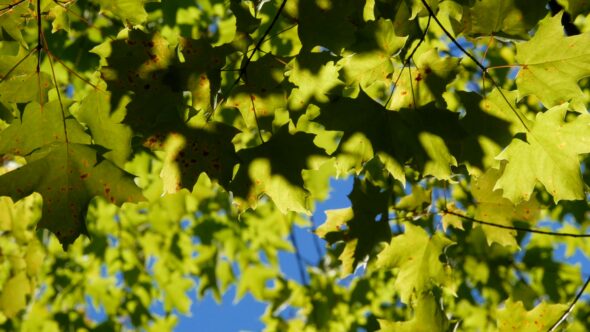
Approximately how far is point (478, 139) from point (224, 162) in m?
0.64

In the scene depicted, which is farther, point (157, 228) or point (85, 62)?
point (157, 228)

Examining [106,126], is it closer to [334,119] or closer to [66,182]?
[66,182]

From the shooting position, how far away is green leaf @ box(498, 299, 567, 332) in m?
1.79

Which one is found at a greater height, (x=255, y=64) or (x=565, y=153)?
(x=255, y=64)

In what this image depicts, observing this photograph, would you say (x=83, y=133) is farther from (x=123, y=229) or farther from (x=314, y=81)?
(x=123, y=229)

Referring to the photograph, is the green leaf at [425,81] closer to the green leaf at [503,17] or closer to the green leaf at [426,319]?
the green leaf at [503,17]

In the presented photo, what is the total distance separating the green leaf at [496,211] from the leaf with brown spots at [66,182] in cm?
113

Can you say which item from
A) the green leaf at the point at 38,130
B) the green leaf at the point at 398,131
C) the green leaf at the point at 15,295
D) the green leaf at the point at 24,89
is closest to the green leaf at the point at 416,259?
the green leaf at the point at 398,131

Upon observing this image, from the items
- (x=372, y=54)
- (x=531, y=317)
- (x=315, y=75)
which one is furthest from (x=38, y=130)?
(x=531, y=317)

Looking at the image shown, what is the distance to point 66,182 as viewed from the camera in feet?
A: 5.29

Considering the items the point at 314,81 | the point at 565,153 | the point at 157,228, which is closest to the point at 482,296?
the point at 157,228

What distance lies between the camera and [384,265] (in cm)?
213

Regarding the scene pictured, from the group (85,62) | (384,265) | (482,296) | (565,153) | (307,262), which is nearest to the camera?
(565,153)

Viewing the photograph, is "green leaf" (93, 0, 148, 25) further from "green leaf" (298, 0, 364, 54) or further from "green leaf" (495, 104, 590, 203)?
"green leaf" (495, 104, 590, 203)
